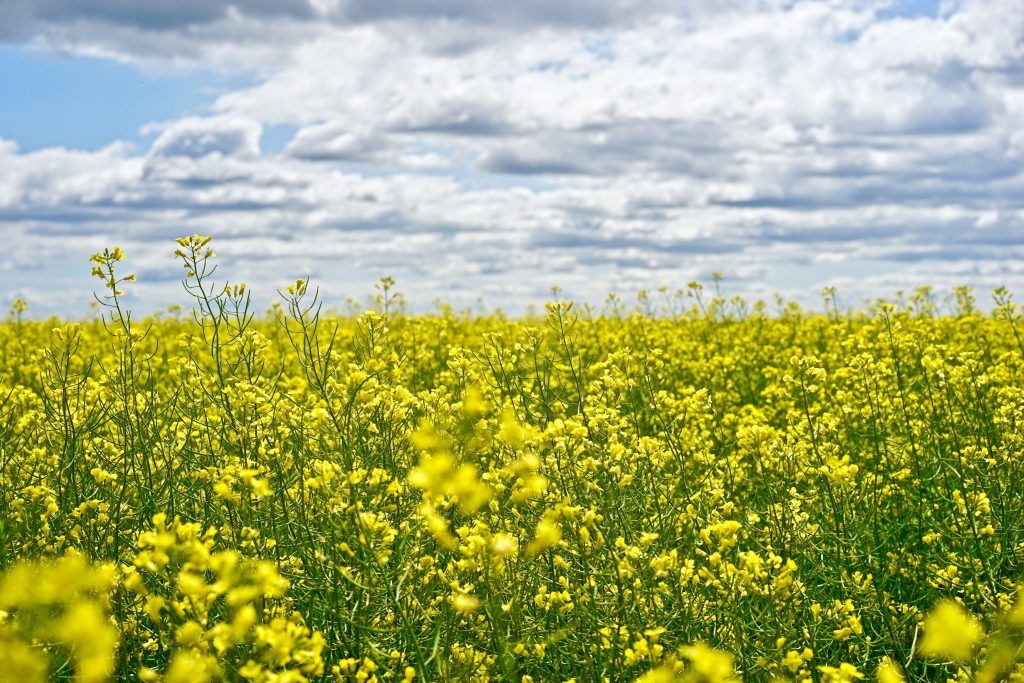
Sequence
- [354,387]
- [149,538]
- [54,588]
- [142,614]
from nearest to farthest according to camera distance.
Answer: [54,588]
[149,538]
[142,614]
[354,387]

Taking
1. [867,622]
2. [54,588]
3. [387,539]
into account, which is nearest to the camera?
[54,588]

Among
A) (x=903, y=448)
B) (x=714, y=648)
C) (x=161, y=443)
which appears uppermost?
(x=161, y=443)

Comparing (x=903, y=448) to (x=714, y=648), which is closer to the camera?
(x=714, y=648)

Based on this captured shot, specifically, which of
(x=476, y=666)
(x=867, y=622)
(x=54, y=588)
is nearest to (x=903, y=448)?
(x=867, y=622)

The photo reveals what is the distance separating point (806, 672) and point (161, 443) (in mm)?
2769

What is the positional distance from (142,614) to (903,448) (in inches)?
166

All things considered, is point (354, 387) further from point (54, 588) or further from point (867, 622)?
point (867, 622)

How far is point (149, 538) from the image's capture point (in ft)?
7.89

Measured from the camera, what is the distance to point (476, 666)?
10.6 feet

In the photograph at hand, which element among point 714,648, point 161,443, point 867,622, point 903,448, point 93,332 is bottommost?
point 867,622

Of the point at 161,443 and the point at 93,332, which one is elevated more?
the point at 93,332

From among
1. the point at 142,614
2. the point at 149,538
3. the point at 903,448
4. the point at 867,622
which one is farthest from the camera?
the point at 903,448

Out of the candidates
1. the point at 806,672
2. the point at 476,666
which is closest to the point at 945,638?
the point at 806,672

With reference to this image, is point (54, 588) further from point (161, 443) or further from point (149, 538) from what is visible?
point (161, 443)
